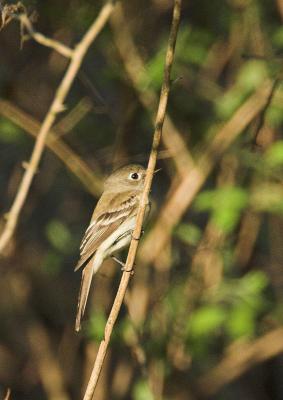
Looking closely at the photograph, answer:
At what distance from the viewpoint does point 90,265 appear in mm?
5766

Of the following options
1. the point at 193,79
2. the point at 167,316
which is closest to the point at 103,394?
the point at 167,316

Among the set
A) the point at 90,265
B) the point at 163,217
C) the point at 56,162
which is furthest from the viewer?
the point at 56,162

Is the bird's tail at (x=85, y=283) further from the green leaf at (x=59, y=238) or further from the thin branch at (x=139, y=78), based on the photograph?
the thin branch at (x=139, y=78)

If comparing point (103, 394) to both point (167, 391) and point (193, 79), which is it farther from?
point (193, 79)

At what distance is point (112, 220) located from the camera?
6098 mm

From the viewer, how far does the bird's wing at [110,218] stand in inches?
232

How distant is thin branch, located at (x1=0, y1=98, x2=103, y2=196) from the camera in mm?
6684

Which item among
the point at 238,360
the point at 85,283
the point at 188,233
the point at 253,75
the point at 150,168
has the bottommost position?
the point at 150,168

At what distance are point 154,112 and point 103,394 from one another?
Result: 2.49 meters

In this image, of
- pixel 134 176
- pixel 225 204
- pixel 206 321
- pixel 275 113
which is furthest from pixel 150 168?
pixel 275 113

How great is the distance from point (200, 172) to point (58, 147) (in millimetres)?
1162

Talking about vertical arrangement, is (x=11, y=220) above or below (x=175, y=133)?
below

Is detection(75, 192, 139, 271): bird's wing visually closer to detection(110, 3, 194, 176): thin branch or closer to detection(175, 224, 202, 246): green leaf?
detection(175, 224, 202, 246): green leaf

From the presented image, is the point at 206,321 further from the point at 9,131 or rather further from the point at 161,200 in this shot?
the point at 161,200
